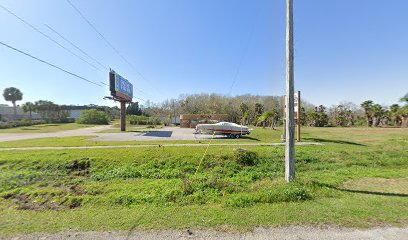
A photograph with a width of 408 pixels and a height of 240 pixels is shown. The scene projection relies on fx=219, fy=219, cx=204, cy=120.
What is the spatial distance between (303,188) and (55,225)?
20.6ft

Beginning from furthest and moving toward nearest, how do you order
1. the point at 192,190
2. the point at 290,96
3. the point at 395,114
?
the point at 395,114 → the point at 290,96 → the point at 192,190

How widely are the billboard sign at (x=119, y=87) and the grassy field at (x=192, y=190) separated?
15.6 metres

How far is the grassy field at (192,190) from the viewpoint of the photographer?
470cm

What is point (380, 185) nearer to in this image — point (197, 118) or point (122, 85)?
point (122, 85)

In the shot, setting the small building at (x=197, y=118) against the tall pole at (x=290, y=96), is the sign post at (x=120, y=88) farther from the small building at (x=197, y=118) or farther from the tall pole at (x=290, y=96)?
the tall pole at (x=290, y=96)

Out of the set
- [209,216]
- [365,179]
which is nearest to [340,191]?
[365,179]

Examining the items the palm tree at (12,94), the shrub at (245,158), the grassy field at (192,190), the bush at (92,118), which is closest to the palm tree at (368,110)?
the grassy field at (192,190)

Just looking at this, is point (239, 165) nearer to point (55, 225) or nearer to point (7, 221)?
point (55, 225)

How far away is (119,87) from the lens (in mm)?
28078

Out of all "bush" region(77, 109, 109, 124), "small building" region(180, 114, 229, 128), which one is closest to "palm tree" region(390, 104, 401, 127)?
"small building" region(180, 114, 229, 128)

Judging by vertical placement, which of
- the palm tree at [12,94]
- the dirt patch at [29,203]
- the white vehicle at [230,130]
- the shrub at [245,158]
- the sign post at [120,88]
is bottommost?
the dirt patch at [29,203]

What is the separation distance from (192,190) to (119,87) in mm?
24544

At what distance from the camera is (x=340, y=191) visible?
6.56 m

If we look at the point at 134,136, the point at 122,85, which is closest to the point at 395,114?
the point at 134,136
